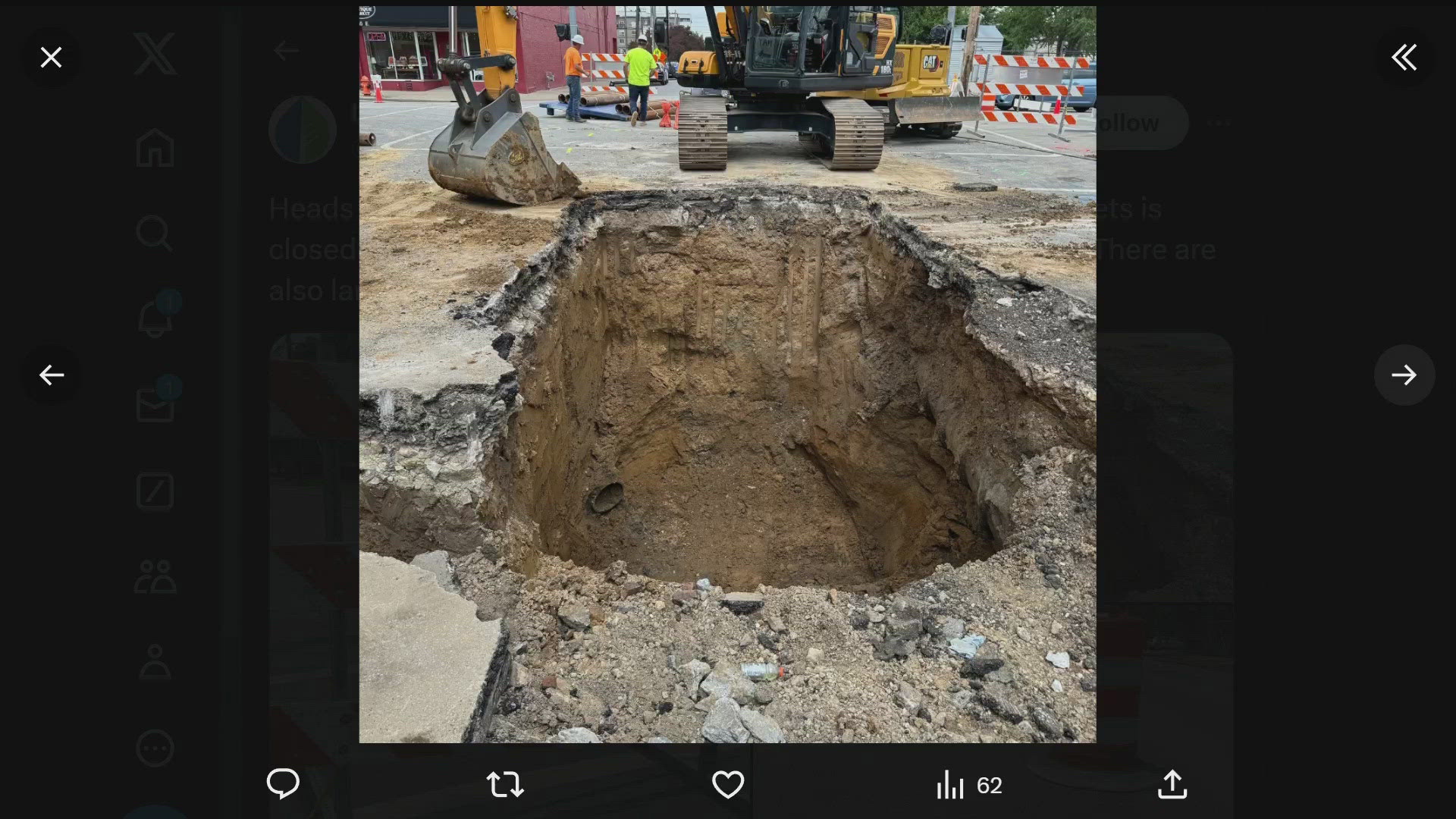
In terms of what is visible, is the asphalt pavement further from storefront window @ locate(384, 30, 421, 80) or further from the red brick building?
storefront window @ locate(384, 30, 421, 80)

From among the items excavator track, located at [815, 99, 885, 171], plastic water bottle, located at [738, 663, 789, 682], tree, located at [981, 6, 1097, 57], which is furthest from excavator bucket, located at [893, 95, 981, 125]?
plastic water bottle, located at [738, 663, 789, 682]

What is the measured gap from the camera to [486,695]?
246 cm

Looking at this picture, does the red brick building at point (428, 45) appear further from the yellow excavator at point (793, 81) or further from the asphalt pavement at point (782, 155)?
the yellow excavator at point (793, 81)

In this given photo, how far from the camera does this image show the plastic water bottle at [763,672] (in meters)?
2.83

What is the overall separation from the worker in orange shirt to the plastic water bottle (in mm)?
15380

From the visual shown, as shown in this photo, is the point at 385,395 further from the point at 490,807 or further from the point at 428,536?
the point at 490,807

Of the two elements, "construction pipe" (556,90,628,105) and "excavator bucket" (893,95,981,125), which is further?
"construction pipe" (556,90,628,105)

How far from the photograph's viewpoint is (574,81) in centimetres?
1706
